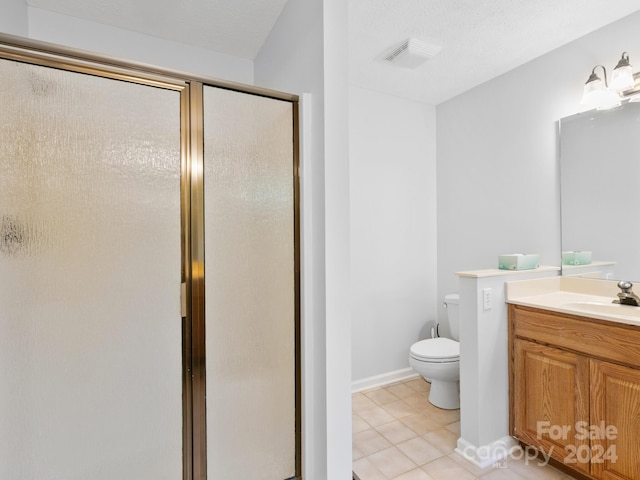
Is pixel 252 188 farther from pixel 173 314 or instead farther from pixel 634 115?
pixel 634 115

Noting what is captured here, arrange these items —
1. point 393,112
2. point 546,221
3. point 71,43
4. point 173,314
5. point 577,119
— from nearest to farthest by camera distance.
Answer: point 173,314 < point 71,43 < point 577,119 < point 546,221 < point 393,112

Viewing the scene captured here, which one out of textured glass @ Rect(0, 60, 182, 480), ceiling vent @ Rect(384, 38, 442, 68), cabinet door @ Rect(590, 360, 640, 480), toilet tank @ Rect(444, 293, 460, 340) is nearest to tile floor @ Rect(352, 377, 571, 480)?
cabinet door @ Rect(590, 360, 640, 480)

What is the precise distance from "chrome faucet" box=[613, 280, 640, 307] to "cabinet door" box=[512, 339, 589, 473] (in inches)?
17.2

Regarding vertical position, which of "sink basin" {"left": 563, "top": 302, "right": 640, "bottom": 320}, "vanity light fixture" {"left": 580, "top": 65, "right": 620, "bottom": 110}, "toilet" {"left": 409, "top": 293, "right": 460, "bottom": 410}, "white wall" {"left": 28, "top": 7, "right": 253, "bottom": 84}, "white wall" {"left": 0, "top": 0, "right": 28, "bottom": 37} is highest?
"white wall" {"left": 28, "top": 7, "right": 253, "bottom": 84}

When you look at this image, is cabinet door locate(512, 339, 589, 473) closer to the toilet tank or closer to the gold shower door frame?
the toilet tank

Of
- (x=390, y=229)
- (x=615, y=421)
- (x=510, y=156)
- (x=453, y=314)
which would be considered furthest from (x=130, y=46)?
(x=615, y=421)

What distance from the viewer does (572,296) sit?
2.07m

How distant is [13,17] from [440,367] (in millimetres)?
3075

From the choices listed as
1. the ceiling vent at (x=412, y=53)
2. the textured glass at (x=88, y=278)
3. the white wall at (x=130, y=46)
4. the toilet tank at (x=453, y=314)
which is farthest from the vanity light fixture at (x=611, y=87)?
the textured glass at (x=88, y=278)

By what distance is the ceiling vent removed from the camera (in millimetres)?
2162

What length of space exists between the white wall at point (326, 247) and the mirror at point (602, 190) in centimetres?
165

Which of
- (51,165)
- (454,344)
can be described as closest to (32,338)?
(51,165)

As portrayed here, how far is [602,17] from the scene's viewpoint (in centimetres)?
190

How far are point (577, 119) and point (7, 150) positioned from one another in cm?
294
